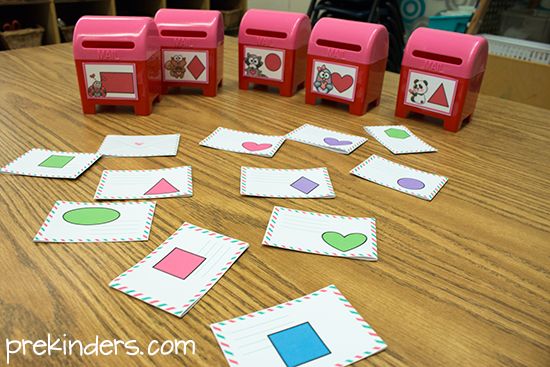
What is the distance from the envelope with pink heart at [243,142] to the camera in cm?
81

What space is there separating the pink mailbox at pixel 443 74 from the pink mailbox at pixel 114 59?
1.80ft

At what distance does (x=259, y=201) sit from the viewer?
0.66 m

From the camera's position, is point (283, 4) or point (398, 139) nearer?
point (398, 139)

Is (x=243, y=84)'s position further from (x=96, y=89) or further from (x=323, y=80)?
(x=96, y=89)

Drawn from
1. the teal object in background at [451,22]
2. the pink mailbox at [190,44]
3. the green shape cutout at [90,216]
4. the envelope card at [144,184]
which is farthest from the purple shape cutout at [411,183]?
the teal object in background at [451,22]

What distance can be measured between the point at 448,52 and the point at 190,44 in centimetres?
56

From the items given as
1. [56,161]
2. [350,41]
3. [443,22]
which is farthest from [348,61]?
[443,22]

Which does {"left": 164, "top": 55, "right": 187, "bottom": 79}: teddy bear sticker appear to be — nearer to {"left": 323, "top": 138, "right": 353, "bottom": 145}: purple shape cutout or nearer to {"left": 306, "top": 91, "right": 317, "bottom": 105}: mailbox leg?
{"left": 306, "top": 91, "right": 317, "bottom": 105}: mailbox leg

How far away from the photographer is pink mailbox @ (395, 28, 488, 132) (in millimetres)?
872

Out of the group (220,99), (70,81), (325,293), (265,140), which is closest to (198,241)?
(325,293)

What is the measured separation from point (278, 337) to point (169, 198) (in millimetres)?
304

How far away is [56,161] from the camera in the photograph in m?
0.73

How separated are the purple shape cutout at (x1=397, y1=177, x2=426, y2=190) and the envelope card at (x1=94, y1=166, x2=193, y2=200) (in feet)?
1.12

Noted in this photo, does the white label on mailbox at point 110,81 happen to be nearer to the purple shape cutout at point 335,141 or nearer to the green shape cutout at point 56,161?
the green shape cutout at point 56,161
